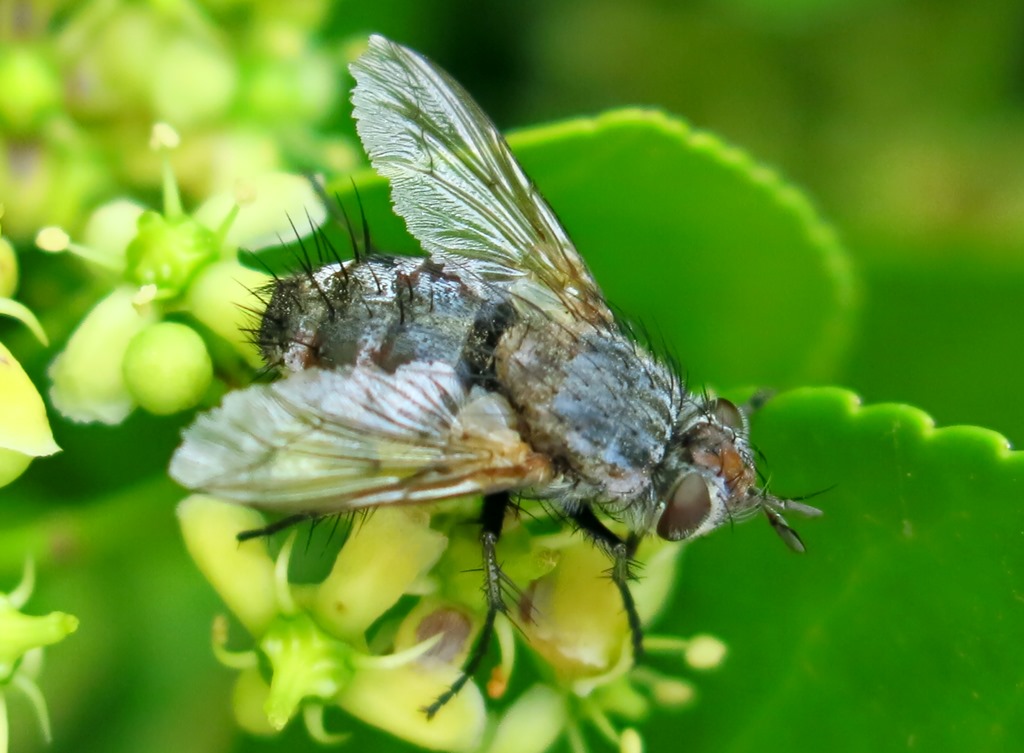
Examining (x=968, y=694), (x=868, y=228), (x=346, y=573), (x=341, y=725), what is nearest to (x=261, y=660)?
(x=346, y=573)

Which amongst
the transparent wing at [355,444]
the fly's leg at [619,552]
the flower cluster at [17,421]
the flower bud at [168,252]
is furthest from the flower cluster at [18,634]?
the fly's leg at [619,552]

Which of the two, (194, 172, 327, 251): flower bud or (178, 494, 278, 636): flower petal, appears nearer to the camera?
(178, 494, 278, 636): flower petal

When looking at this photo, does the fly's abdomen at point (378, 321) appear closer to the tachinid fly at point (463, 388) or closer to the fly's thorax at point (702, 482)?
the tachinid fly at point (463, 388)

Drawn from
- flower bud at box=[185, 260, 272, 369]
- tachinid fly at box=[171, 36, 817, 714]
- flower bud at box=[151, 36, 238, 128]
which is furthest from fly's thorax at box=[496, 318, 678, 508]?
flower bud at box=[151, 36, 238, 128]

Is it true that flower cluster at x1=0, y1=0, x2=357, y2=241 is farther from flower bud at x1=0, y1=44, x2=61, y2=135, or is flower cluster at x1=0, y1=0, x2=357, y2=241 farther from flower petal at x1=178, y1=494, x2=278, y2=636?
flower petal at x1=178, y1=494, x2=278, y2=636

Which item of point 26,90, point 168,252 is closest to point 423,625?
point 168,252
